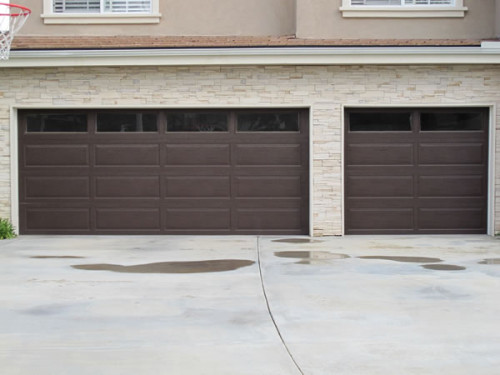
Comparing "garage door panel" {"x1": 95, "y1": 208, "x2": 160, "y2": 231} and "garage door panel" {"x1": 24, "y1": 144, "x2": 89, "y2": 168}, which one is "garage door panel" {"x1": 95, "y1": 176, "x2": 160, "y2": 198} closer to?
"garage door panel" {"x1": 95, "y1": 208, "x2": 160, "y2": 231}

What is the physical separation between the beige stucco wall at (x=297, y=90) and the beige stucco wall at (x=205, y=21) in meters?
2.04

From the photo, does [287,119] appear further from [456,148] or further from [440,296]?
[440,296]

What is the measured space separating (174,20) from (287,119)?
3722 mm

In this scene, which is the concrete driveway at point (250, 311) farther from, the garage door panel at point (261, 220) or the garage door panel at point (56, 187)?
the garage door panel at point (56, 187)

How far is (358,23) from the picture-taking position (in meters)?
14.6

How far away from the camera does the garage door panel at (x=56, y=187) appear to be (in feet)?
45.1

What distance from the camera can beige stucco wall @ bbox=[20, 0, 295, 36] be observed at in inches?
595

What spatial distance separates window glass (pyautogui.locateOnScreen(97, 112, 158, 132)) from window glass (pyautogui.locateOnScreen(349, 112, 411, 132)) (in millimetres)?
4045

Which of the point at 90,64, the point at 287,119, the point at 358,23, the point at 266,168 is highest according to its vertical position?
the point at 358,23

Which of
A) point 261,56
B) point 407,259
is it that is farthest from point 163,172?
point 407,259

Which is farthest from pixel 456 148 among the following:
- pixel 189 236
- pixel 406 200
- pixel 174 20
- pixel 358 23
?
pixel 174 20

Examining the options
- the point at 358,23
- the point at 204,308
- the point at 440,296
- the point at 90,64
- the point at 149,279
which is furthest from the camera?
the point at 358,23

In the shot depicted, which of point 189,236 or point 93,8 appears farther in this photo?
point 93,8

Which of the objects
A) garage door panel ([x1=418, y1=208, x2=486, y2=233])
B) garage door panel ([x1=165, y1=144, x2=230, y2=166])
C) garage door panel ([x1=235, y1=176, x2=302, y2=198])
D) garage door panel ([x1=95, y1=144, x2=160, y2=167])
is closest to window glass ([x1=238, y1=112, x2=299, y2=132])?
garage door panel ([x1=165, y1=144, x2=230, y2=166])
